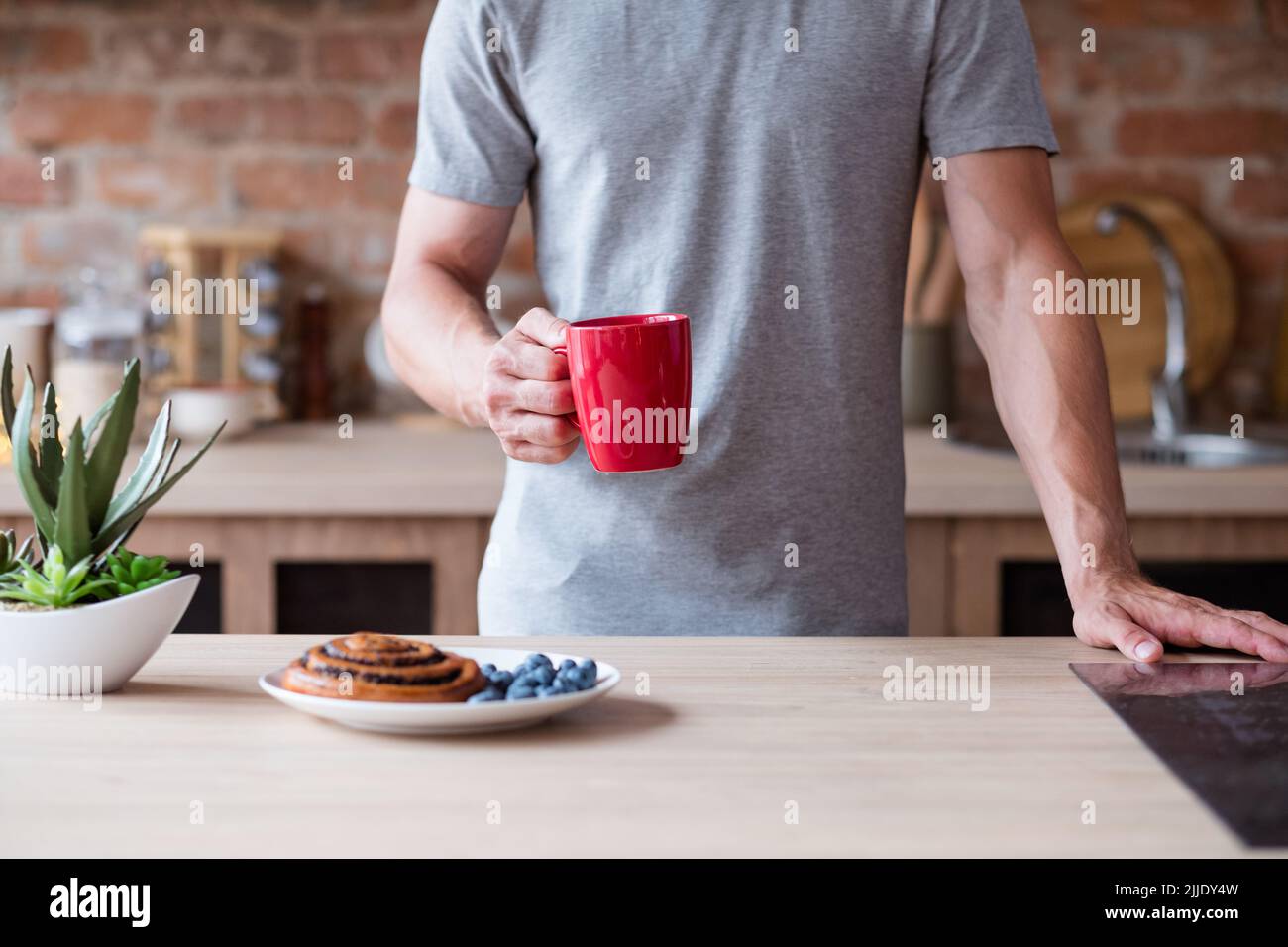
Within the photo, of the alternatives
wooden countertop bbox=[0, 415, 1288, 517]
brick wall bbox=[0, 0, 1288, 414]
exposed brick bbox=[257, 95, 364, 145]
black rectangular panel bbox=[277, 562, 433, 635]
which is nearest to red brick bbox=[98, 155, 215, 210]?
brick wall bbox=[0, 0, 1288, 414]

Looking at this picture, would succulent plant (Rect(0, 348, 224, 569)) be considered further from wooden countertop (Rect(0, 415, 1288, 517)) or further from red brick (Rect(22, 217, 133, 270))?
red brick (Rect(22, 217, 133, 270))

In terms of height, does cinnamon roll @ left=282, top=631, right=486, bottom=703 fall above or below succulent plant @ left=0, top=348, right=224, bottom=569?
below

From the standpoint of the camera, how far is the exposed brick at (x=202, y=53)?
2.55 m

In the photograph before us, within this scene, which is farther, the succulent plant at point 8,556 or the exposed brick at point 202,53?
the exposed brick at point 202,53

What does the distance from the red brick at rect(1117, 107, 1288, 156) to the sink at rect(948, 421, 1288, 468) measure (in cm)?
50

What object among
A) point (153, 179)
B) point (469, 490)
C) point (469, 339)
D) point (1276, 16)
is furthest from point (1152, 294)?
point (153, 179)

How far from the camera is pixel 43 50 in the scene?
2549 mm

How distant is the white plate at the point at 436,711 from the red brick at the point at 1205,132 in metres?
2.02

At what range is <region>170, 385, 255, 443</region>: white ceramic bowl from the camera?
2.28m

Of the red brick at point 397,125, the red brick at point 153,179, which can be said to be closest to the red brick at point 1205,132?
the red brick at point 397,125

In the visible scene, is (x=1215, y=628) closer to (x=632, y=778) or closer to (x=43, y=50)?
(x=632, y=778)

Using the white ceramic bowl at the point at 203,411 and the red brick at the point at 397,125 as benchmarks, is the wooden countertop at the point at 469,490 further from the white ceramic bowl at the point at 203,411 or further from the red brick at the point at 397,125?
the red brick at the point at 397,125

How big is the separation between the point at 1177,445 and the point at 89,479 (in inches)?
73.1

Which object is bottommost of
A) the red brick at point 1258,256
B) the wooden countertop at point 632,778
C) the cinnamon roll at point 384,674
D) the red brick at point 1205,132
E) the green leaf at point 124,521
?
the wooden countertop at point 632,778
